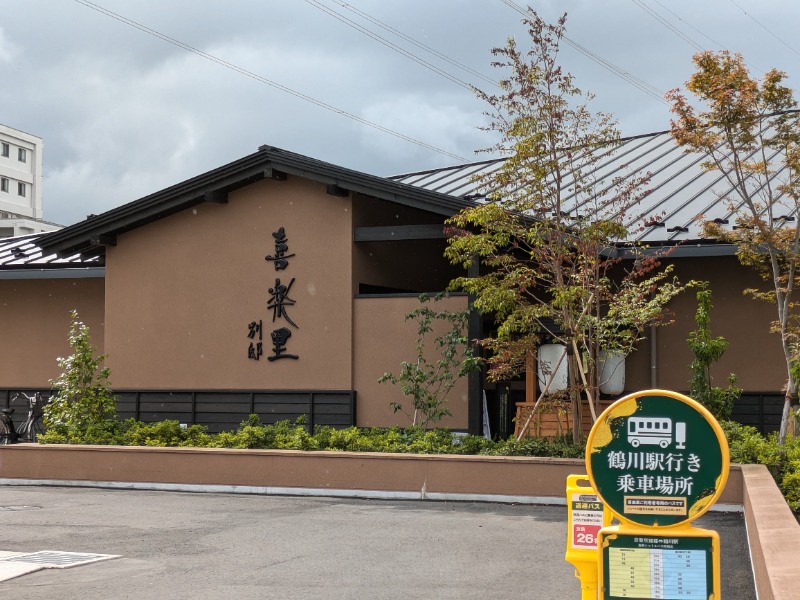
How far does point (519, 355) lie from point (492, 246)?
1650 millimetres

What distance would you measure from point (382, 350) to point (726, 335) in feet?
18.3

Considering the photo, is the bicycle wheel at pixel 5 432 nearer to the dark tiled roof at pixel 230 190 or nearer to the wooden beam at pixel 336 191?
the dark tiled roof at pixel 230 190

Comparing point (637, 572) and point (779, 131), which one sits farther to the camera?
point (779, 131)

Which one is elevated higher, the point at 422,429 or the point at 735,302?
the point at 735,302

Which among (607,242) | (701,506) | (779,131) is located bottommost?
(701,506)

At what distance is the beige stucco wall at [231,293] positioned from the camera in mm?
16906

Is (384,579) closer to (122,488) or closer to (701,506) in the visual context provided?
(701,506)

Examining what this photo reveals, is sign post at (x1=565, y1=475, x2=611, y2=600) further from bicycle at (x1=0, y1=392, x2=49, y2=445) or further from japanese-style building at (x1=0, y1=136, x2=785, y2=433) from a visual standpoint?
bicycle at (x1=0, y1=392, x2=49, y2=445)

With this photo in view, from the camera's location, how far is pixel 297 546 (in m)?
9.40

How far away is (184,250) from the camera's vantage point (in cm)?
1816

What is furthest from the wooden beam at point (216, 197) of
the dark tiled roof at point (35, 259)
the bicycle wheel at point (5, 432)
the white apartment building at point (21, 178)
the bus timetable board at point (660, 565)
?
the white apartment building at point (21, 178)

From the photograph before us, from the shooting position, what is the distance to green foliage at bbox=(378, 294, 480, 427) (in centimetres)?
1581

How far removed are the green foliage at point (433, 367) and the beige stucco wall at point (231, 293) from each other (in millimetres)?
1186

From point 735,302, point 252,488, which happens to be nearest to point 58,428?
point 252,488
